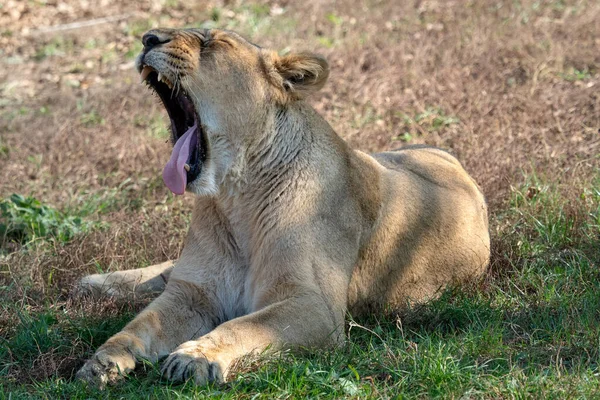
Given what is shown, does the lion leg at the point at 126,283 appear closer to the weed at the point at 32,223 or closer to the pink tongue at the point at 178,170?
the weed at the point at 32,223

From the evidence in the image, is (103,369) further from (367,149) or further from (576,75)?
(576,75)

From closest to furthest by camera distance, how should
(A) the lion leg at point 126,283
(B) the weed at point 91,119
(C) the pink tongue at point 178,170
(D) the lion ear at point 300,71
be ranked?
(C) the pink tongue at point 178,170, (D) the lion ear at point 300,71, (A) the lion leg at point 126,283, (B) the weed at point 91,119

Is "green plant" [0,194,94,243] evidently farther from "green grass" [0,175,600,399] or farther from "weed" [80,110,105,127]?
"weed" [80,110,105,127]

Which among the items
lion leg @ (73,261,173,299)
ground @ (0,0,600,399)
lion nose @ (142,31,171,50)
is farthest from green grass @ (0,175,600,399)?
lion nose @ (142,31,171,50)

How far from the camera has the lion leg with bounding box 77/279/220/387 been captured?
4.07 metres

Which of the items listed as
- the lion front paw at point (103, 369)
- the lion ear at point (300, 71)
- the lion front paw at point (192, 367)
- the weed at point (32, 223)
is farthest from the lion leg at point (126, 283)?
the lion ear at point (300, 71)

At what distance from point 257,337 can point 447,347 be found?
2.85ft

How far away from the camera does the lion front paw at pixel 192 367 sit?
3863 millimetres

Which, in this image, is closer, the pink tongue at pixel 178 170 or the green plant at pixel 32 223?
the pink tongue at pixel 178 170

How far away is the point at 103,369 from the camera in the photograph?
160 inches

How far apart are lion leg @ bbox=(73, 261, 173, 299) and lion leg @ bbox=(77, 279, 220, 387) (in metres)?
0.69

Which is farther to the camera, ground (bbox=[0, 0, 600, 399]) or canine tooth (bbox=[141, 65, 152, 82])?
canine tooth (bbox=[141, 65, 152, 82])

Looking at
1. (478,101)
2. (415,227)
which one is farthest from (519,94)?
(415,227)

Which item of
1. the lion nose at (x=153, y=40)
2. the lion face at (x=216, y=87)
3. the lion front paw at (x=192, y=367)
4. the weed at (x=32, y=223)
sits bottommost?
the weed at (x=32, y=223)
